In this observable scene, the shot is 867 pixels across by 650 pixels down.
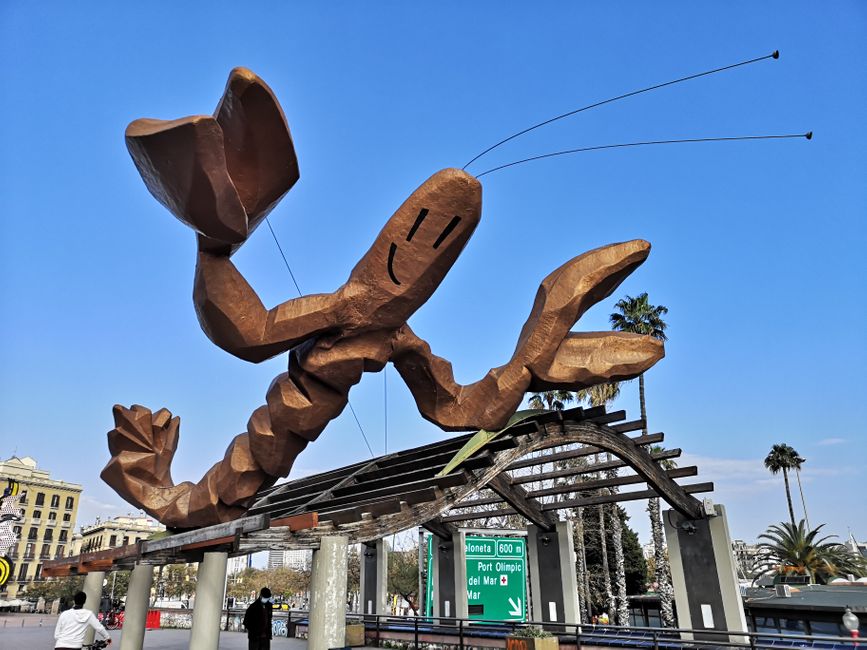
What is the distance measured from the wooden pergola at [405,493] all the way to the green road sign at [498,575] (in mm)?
1467

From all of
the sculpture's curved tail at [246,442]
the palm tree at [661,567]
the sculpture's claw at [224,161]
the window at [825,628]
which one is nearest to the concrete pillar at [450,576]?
the palm tree at [661,567]

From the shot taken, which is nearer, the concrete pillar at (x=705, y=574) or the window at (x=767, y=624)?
the concrete pillar at (x=705, y=574)

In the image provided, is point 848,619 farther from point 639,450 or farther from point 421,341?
point 421,341

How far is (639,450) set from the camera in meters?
13.6

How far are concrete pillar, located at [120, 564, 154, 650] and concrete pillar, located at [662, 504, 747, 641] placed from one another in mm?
11649

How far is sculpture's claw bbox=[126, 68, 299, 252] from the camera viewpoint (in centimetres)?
557

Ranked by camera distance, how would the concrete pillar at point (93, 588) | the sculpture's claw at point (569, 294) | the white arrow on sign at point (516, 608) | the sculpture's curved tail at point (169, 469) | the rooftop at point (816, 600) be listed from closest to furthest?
1. the sculpture's curved tail at point (169, 469)
2. the sculpture's claw at point (569, 294)
3. the concrete pillar at point (93, 588)
4. the white arrow on sign at point (516, 608)
5. the rooftop at point (816, 600)

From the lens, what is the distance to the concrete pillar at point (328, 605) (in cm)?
818

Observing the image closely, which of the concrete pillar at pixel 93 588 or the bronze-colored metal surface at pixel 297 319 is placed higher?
the bronze-colored metal surface at pixel 297 319

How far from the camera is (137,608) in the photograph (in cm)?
1028

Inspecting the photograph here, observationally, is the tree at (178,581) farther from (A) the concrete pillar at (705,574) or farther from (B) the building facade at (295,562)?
(A) the concrete pillar at (705,574)

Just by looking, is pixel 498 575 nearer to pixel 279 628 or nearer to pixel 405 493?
pixel 279 628

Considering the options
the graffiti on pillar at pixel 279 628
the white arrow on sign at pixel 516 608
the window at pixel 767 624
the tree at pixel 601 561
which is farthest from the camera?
the tree at pixel 601 561

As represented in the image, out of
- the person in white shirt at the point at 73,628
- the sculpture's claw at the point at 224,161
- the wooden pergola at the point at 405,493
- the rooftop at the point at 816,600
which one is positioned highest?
the sculpture's claw at the point at 224,161
